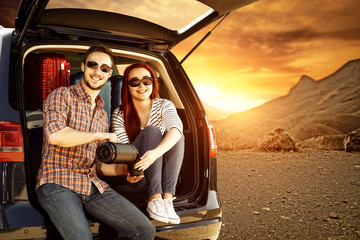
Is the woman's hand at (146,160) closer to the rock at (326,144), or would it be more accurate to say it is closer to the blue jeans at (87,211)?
the blue jeans at (87,211)

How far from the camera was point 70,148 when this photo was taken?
7.07 ft

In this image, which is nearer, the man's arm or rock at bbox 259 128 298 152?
the man's arm

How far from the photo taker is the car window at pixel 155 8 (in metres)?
2.44

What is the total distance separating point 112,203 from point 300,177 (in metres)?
5.76

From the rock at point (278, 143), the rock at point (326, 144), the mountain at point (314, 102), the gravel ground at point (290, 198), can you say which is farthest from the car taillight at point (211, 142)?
the mountain at point (314, 102)

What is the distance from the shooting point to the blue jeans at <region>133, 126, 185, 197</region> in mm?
2445

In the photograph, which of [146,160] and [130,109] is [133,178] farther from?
[130,109]

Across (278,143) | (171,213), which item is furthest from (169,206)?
(278,143)

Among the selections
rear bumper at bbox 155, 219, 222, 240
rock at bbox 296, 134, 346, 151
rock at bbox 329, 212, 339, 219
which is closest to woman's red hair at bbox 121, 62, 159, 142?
rear bumper at bbox 155, 219, 222, 240

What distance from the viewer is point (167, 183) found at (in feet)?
8.30

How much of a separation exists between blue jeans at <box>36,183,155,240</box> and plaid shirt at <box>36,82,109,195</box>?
49 mm

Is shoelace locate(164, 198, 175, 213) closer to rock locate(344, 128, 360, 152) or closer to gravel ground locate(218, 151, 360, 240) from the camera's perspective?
gravel ground locate(218, 151, 360, 240)

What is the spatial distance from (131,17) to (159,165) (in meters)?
1.11

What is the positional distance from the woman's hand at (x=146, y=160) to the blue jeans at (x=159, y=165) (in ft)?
0.27
